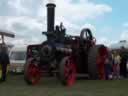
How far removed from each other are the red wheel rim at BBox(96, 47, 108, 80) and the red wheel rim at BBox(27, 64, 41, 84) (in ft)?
9.01

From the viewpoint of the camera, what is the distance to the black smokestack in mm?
13438

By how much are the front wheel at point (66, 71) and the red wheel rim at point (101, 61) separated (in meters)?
2.46

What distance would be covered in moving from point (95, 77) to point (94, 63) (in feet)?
2.87

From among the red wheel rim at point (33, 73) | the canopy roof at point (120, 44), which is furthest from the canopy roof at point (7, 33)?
the red wheel rim at point (33, 73)

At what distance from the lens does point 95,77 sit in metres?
15.2

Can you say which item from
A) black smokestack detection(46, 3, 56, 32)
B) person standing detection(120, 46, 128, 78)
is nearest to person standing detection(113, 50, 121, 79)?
person standing detection(120, 46, 128, 78)

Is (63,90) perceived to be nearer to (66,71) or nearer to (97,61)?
(66,71)

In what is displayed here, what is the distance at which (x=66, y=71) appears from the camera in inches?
490

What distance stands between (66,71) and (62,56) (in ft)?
3.31

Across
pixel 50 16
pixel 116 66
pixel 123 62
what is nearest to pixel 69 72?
pixel 50 16

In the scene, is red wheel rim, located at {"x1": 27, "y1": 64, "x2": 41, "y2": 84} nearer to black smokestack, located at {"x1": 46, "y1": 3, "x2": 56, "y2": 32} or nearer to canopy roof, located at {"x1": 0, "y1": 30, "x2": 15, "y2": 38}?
black smokestack, located at {"x1": 46, "y1": 3, "x2": 56, "y2": 32}

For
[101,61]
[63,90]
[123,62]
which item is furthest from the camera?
[123,62]

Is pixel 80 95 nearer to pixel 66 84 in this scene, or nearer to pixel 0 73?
pixel 66 84

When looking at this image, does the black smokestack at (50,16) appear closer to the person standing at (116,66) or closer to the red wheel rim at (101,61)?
the red wheel rim at (101,61)
